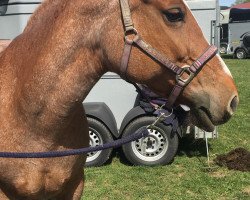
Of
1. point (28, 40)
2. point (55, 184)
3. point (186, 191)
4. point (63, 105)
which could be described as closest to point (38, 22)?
point (28, 40)

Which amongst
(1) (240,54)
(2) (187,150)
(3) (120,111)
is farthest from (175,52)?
(1) (240,54)

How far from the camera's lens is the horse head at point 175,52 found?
2.08m

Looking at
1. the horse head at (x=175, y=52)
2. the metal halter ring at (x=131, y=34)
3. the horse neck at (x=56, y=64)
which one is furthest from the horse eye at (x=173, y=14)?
the horse neck at (x=56, y=64)

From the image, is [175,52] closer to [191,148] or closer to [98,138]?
[98,138]

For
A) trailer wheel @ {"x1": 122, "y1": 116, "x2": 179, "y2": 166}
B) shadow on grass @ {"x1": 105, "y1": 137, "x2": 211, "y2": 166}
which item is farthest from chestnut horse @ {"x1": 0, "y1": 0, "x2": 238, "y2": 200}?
shadow on grass @ {"x1": 105, "y1": 137, "x2": 211, "y2": 166}

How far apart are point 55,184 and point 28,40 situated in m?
0.93

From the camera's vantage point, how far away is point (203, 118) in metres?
2.22

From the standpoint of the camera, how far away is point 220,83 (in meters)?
2.08

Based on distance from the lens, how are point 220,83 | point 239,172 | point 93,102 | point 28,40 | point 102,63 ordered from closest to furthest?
1. point 220,83
2. point 102,63
3. point 28,40
4. point 239,172
5. point 93,102

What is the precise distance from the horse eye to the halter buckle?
252mm

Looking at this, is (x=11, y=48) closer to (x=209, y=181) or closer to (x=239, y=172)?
(x=209, y=181)

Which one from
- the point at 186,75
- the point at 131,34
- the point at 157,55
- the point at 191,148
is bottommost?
the point at 191,148

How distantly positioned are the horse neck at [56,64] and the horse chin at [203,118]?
575 mm

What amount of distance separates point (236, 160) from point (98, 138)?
2209 mm
